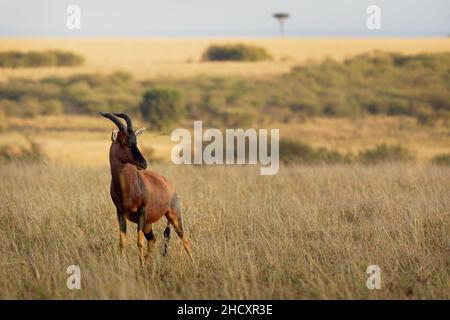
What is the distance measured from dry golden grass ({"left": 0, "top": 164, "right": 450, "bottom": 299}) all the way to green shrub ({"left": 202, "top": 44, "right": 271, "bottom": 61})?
4156 centimetres

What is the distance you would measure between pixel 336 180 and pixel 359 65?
34.4 m

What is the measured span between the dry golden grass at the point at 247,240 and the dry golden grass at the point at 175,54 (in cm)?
3323

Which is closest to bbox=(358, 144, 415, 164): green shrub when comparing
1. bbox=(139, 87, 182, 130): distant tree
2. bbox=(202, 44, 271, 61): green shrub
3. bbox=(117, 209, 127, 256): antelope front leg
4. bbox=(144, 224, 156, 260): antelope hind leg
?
bbox=(139, 87, 182, 130): distant tree

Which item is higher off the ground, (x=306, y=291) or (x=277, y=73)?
(x=277, y=73)

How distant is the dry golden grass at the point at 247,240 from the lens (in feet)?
21.3

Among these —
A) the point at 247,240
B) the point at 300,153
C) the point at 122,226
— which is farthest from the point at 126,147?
the point at 300,153

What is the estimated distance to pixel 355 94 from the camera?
123 ft

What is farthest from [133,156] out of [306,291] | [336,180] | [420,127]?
[420,127]

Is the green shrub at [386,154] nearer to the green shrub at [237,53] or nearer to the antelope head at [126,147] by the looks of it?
the antelope head at [126,147]

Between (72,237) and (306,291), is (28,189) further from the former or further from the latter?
(306,291)

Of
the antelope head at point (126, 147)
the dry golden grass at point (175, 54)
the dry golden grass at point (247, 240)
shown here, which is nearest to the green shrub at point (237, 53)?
the dry golden grass at point (175, 54)

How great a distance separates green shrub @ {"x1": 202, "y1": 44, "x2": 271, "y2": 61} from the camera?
53469mm

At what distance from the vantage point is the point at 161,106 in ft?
104

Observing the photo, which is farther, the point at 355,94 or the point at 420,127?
the point at 355,94
